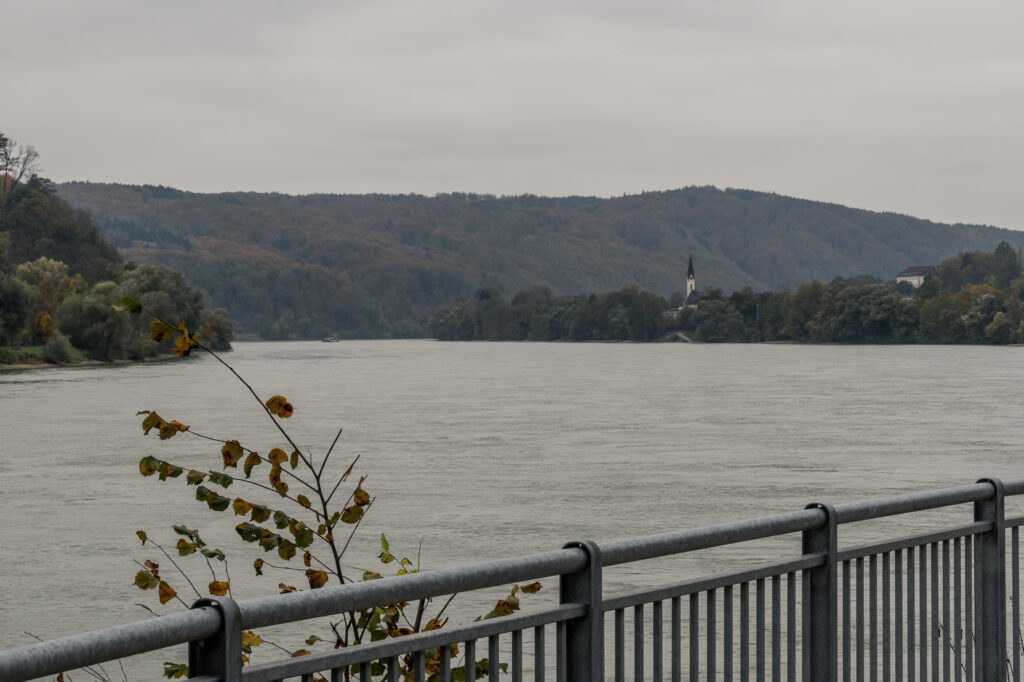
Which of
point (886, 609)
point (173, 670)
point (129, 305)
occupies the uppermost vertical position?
point (129, 305)

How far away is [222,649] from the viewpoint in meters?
2.66

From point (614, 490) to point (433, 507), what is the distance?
469 cm

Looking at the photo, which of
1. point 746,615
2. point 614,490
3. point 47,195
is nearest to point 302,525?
point 746,615

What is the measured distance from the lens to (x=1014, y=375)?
283ft

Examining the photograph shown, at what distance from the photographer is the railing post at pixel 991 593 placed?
5.45 m

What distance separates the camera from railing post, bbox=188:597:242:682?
8.67ft

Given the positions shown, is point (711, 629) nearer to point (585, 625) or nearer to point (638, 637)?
point (638, 637)

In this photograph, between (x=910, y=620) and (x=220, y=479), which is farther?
(x=220, y=479)

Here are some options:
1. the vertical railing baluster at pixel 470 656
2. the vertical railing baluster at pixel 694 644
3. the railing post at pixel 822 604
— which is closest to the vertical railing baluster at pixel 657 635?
the vertical railing baluster at pixel 694 644

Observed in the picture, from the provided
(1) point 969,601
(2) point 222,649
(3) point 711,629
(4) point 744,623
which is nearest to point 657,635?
(3) point 711,629

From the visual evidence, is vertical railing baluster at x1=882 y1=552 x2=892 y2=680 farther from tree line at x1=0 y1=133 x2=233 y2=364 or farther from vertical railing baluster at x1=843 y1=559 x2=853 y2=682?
tree line at x1=0 y1=133 x2=233 y2=364

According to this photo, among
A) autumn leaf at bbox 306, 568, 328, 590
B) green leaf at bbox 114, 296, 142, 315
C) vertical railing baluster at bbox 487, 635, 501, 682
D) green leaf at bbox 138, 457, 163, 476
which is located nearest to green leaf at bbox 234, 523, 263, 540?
autumn leaf at bbox 306, 568, 328, 590

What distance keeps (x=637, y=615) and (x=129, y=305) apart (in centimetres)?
308

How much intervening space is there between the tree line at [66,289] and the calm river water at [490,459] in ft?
67.7
